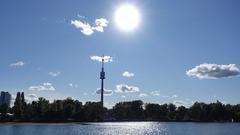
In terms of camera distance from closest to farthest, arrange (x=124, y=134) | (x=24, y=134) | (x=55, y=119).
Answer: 1. (x=24, y=134)
2. (x=124, y=134)
3. (x=55, y=119)

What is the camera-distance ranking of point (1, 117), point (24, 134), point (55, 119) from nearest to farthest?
1. point (24, 134)
2. point (1, 117)
3. point (55, 119)

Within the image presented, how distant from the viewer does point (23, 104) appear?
186 metres

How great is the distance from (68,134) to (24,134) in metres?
9.56

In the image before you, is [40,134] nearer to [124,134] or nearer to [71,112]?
[124,134]

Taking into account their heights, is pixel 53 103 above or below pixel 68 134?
above

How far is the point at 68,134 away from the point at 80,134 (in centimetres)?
331

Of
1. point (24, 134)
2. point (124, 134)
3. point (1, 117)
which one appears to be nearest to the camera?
point (24, 134)

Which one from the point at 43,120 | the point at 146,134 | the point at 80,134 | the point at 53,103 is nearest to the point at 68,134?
the point at 80,134

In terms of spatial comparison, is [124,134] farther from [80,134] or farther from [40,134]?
[40,134]

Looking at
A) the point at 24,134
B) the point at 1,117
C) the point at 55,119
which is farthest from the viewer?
the point at 55,119

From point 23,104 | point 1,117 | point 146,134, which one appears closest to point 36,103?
point 23,104

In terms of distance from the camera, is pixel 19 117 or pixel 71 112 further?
pixel 71 112

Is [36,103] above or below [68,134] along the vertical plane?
above

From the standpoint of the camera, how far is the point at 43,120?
584 feet
